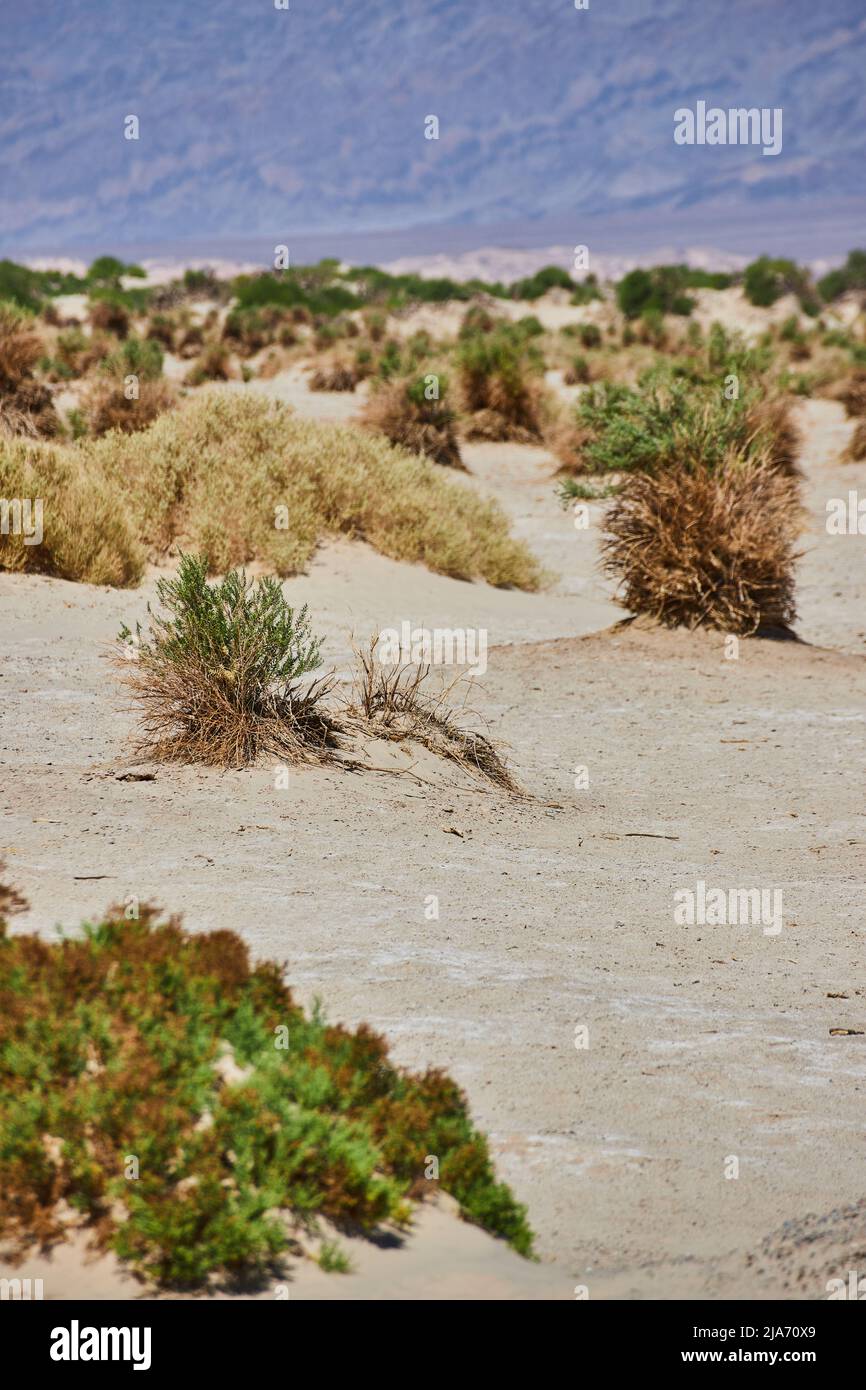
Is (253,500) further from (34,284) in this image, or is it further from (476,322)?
(34,284)

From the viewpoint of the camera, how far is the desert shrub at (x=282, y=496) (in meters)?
13.9

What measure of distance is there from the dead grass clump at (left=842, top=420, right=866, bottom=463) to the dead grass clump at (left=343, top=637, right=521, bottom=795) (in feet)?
51.6

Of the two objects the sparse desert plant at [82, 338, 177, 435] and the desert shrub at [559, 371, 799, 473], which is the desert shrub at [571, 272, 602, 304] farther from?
the desert shrub at [559, 371, 799, 473]

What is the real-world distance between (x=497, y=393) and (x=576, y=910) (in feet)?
61.9

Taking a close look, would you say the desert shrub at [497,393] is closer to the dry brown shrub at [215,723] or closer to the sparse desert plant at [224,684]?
the sparse desert plant at [224,684]

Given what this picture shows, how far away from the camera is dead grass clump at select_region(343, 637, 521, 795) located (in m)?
8.77

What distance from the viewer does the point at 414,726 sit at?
350 inches

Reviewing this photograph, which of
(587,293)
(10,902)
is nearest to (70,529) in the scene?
(10,902)

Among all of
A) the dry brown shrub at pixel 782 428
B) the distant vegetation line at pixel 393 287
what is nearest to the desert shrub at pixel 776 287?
the distant vegetation line at pixel 393 287

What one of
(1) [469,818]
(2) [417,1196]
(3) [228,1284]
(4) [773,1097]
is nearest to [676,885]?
(1) [469,818]

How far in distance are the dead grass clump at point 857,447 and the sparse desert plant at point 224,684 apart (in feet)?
53.8

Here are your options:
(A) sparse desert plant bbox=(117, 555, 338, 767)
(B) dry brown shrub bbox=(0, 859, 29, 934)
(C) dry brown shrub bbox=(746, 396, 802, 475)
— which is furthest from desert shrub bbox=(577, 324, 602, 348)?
(B) dry brown shrub bbox=(0, 859, 29, 934)

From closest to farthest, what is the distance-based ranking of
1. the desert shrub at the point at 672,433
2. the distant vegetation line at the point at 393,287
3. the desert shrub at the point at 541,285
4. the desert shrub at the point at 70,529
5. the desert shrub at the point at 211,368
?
the desert shrub at the point at 70,529
the desert shrub at the point at 672,433
the desert shrub at the point at 211,368
the distant vegetation line at the point at 393,287
the desert shrub at the point at 541,285
